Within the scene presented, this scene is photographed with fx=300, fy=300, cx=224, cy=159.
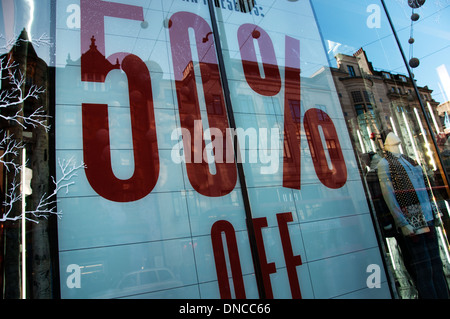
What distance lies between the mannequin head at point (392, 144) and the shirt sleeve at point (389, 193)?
0.51 ft

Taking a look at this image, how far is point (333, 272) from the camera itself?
2527 mm

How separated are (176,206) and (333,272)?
1.44 meters

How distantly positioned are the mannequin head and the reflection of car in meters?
2.43

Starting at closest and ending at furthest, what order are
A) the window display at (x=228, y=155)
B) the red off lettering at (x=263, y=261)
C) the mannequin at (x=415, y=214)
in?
the window display at (x=228, y=155), the red off lettering at (x=263, y=261), the mannequin at (x=415, y=214)

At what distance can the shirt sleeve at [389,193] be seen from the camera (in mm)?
2842

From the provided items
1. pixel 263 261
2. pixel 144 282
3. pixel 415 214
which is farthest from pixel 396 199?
pixel 144 282

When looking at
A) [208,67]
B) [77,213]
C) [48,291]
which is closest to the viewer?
[48,291]

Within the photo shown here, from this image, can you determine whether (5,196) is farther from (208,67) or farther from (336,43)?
(336,43)

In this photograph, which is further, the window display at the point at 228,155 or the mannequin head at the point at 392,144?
the mannequin head at the point at 392,144

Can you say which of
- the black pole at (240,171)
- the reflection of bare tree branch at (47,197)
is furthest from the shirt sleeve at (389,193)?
the reflection of bare tree branch at (47,197)

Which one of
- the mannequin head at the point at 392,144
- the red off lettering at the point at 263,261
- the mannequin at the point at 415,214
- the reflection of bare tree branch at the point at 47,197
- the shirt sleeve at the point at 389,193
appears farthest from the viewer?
the mannequin head at the point at 392,144

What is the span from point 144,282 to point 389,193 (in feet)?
7.79

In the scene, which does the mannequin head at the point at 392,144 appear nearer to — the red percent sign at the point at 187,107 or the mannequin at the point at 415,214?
the mannequin at the point at 415,214
